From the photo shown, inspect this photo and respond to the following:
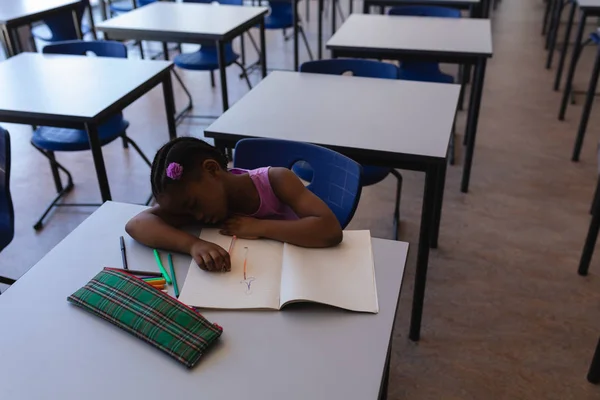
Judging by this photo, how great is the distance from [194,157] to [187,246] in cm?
19

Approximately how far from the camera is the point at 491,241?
2.50 meters

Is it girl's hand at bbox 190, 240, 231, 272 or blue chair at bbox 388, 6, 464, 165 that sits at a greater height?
girl's hand at bbox 190, 240, 231, 272

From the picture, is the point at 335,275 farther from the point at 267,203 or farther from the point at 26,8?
the point at 26,8

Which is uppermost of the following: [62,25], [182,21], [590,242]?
[182,21]

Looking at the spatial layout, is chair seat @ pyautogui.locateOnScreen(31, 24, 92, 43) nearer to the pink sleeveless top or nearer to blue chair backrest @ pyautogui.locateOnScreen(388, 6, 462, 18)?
blue chair backrest @ pyautogui.locateOnScreen(388, 6, 462, 18)

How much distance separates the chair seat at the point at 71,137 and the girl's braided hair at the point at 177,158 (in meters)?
1.32

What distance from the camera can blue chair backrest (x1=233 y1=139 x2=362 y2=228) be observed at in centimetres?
143

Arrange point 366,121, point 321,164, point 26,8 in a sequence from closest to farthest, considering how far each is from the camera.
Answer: point 321,164 < point 366,121 < point 26,8

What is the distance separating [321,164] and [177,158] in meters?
0.47

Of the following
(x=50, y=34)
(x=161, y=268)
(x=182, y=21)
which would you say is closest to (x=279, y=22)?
(x=182, y=21)

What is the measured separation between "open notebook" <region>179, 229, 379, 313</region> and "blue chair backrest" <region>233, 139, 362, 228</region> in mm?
270

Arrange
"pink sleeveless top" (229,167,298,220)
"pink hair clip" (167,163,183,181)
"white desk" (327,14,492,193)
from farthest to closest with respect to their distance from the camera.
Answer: "white desk" (327,14,492,193)
"pink sleeveless top" (229,167,298,220)
"pink hair clip" (167,163,183,181)

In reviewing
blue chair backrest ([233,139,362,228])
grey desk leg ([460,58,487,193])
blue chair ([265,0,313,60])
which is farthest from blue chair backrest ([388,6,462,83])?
blue chair backrest ([233,139,362,228])

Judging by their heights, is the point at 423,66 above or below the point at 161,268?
below
